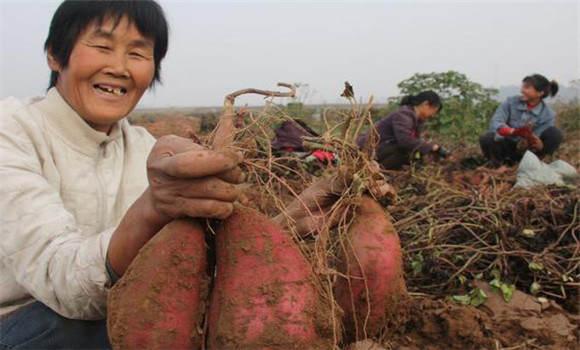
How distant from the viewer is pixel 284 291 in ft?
3.74

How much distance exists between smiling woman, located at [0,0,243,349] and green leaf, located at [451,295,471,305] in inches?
64.4

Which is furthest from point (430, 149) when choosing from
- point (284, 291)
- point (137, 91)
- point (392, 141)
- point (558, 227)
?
point (284, 291)

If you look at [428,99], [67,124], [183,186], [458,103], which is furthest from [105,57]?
[458,103]

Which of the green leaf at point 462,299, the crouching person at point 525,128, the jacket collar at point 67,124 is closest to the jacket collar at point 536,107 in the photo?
the crouching person at point 525,128

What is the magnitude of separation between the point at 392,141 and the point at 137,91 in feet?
13.4

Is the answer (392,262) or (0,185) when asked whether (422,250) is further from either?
(0,185)

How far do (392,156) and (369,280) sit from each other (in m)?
4.26

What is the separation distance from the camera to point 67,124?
5.57ft

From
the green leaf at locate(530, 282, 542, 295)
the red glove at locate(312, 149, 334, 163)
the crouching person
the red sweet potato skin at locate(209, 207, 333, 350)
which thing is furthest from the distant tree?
the red sweet potato skin at locate(209, 207, 333, 350)

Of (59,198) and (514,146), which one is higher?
(59,198)

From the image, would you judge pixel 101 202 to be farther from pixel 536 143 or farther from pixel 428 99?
pixel 536 143

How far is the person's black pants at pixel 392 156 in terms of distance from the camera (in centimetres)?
546

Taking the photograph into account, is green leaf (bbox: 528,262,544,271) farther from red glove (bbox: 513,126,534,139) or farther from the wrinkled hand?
red glove (bbox: 513,126,534,139)

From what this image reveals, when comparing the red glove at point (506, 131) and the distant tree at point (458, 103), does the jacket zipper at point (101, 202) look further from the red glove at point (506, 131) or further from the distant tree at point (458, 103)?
the distant tree at point (458, 103)
